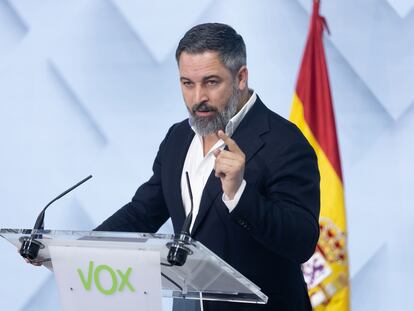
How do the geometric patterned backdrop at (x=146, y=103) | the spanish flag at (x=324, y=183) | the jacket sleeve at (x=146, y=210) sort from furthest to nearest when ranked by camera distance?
the geometric patterned backdrop at (x=146, y=103) → the spanish flag at (x=324, y=183) → the jacket sleeve at (x=146, y=210)

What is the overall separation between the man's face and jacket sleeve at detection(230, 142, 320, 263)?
0.20 m

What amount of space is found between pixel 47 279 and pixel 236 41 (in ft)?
7.42

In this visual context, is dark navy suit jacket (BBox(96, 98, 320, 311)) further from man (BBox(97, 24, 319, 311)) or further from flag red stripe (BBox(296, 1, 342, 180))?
flag red stripe (BBox(296, 1, 342, 180))

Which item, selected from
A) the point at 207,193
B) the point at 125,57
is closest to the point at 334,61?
the point at 125,57

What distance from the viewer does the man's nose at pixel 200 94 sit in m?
2.24

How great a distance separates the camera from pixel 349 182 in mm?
3766

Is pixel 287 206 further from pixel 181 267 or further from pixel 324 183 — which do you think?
pixel 324 183

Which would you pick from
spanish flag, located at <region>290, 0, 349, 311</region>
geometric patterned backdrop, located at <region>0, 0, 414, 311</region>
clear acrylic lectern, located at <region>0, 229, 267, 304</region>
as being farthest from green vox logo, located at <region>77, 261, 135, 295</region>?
geometric patterned backdrop, located at <region>0, 0, 414, 311</region>

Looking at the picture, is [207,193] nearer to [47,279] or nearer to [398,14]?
[398,14]

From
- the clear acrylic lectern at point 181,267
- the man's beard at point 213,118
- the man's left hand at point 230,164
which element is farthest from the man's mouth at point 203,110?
Result: the clear acrylic lectern at point 181,267

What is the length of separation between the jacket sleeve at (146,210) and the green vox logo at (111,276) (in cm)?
58

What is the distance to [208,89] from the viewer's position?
227cm

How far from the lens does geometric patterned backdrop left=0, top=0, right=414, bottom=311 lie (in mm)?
3705

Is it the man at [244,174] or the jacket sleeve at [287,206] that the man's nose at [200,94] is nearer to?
the man at [244,174]
